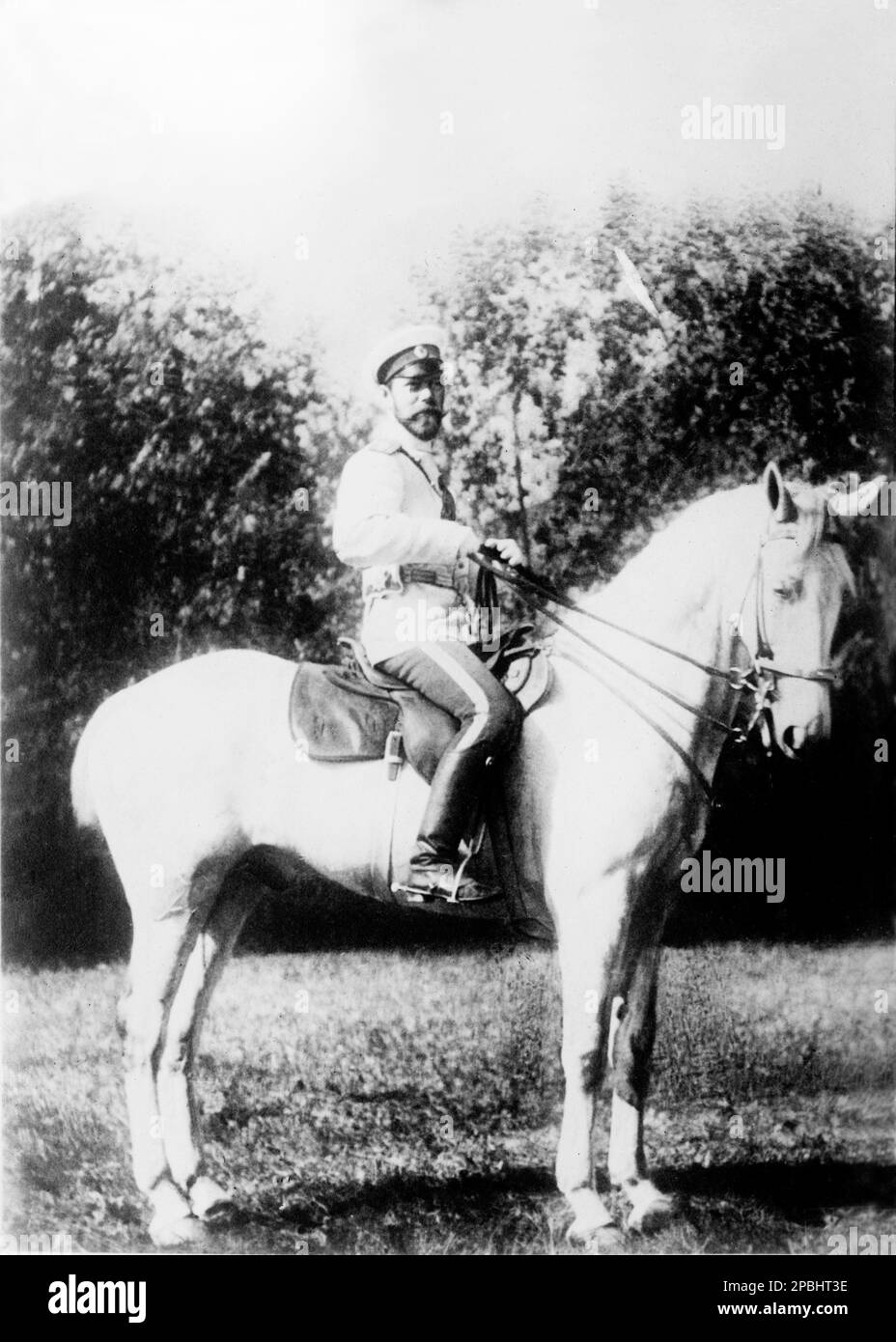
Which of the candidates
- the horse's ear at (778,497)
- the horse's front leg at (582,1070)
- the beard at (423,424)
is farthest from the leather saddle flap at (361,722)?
the horse's ear at (778,497)

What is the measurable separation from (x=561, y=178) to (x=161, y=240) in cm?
114

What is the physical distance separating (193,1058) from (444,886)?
2.90 feet

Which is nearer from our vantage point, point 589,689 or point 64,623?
point 589,689

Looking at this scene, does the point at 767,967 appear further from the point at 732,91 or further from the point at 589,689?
the point at 732,91

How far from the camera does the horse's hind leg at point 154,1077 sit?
4.73 metres

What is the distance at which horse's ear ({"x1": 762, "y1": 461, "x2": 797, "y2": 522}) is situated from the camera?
4570 millimetres

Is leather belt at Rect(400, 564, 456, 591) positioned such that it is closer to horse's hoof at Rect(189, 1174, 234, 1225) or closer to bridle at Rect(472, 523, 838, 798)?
bridle at Rect(472, 523, 838, 798)

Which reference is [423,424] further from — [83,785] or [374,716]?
[83,785]

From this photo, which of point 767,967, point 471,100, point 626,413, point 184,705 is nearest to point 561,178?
point 471,100

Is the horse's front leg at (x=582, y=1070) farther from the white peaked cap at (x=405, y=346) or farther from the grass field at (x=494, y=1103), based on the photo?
the white peaked cap at (x=405, y=346)

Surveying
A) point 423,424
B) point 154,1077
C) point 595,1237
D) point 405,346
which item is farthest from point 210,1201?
point 405,346

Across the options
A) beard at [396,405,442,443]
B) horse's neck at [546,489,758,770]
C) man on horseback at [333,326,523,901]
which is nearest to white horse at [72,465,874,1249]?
horse's neck at [546,489,758,770]

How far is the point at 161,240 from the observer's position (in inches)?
194

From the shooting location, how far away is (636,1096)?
4.64 meters
